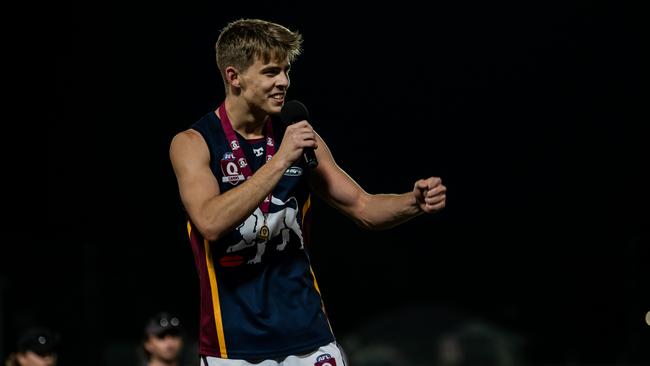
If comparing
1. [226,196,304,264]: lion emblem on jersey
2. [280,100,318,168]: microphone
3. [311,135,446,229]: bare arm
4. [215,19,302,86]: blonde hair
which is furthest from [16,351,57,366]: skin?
[280,100,318,168]: microphone

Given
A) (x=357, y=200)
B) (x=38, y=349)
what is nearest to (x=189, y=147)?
(x=357, y=200)

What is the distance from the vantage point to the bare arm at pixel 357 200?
3.93 m

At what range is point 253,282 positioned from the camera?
3693mm

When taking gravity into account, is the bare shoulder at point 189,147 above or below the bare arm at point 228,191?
above

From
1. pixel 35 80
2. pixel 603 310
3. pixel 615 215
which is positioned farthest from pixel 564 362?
pixel 35 80

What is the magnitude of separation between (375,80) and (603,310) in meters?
5.55

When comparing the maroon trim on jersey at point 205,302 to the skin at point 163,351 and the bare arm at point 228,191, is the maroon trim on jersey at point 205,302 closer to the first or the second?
the bare arm at point 228,191

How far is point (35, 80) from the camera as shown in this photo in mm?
16500

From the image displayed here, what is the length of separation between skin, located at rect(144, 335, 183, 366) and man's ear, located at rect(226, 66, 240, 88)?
367 cm

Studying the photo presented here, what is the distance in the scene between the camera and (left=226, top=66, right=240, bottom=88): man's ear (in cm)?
376

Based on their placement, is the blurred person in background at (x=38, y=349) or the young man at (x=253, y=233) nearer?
the young man at (x=253, y=233)

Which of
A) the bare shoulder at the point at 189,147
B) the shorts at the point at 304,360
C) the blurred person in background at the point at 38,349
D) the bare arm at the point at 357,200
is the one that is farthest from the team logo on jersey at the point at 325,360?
the blurred person in background at the point at 38,349

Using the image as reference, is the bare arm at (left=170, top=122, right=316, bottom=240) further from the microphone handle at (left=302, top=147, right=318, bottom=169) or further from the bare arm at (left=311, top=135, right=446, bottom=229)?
the bare arm at (left=311, top=135, right=446, bottom=229)

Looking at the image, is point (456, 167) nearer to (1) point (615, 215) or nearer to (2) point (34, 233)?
(1) point (615, 215)
